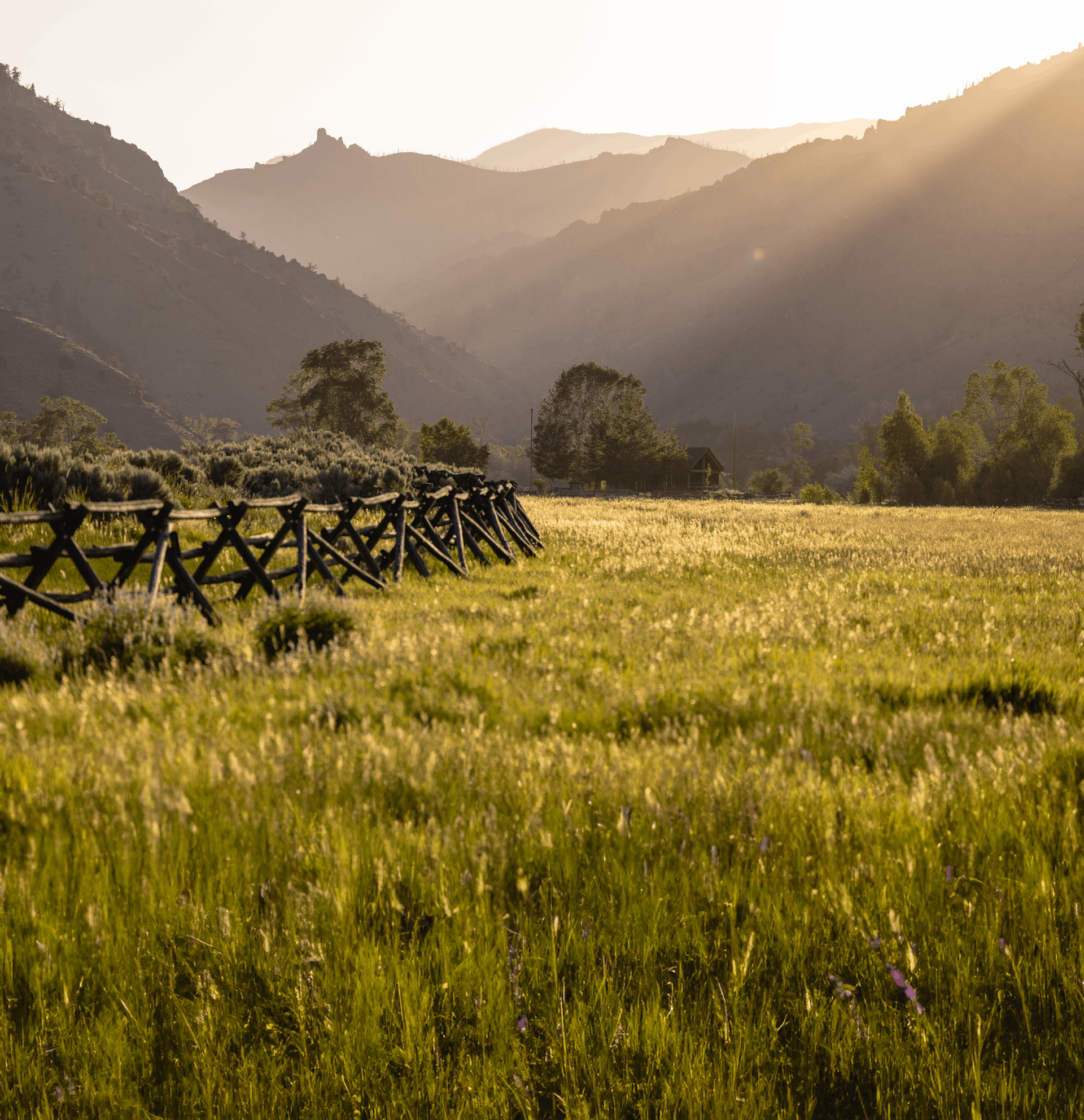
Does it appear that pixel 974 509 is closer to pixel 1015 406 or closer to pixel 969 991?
→ pixel 969 991

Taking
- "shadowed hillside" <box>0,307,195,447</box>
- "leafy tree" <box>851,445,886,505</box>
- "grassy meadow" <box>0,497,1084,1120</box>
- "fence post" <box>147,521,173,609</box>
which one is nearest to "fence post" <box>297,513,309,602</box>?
"fence post" <box>147,521,173,609</box>

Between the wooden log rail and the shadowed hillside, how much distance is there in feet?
603

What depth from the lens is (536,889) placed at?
270 cm

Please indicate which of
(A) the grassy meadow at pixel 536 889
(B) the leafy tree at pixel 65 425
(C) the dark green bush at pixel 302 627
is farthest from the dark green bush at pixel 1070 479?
(B) the leafy tree at pixel 65 425

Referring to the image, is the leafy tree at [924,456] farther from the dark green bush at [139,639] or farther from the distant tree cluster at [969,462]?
the dark green bush at [139,639]

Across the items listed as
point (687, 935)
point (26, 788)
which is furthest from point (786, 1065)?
point (26, 788)

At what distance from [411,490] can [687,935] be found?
2181 cm

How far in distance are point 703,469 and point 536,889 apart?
122522mm

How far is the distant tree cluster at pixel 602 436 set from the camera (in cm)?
10156

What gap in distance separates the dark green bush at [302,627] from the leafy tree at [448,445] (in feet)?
284

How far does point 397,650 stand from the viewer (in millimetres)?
6363

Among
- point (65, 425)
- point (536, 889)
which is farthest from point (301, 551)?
point (65, 425)

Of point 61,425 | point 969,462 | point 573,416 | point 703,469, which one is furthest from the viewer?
point 61,425

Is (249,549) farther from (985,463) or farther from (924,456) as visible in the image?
(985,463)
